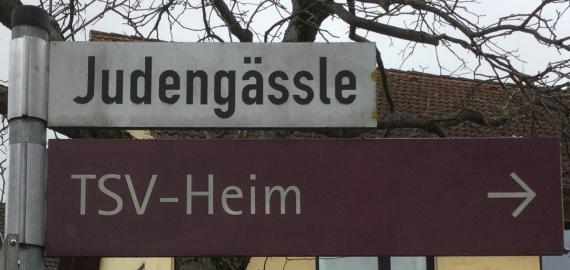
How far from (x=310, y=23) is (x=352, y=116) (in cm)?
388

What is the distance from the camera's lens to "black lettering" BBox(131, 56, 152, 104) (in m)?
2.93

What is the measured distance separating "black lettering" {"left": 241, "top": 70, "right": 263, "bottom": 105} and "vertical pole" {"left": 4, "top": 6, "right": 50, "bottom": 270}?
0.63 metres

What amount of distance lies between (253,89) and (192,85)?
0.20 metres

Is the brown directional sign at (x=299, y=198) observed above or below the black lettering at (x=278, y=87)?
below

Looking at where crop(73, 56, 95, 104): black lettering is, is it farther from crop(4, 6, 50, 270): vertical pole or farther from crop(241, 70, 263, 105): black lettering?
crop(241, 70, 263, 105): black lettering

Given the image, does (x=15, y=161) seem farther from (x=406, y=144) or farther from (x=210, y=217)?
(x=406, y=144)

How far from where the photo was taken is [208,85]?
295cm

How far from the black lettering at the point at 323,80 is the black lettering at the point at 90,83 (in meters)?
0.73

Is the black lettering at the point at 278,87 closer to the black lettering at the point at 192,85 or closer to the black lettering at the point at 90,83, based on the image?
the black lettering at the point at 192,85

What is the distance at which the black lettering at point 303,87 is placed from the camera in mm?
2957

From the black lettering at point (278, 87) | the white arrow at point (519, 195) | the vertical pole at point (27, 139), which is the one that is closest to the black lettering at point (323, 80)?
the black lettering at point (278, 87)

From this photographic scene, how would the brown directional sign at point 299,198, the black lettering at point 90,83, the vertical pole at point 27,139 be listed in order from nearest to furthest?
the vertical pole at point 27,139 < the brown directional sign at point 299,198 < the black lettering at point 90,83

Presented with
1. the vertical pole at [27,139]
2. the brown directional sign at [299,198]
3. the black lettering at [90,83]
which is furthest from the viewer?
the black lettering at [90,83]

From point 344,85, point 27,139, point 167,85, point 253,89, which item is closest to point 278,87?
point 253,89
